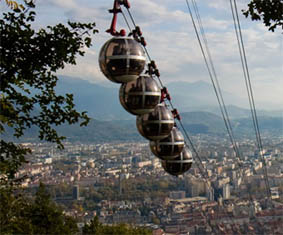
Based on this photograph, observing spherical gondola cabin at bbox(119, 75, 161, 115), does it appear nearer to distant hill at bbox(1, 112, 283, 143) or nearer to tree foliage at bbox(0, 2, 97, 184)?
tree foliage at bbox(0, 2, 97, 184)

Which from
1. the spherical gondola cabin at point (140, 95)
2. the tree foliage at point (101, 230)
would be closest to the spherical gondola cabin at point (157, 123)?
the spherical gondola cabin at point (140, 95)

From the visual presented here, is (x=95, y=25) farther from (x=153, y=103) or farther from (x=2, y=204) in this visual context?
(x=2, y=204)

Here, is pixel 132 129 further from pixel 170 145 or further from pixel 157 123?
pixel 157 123

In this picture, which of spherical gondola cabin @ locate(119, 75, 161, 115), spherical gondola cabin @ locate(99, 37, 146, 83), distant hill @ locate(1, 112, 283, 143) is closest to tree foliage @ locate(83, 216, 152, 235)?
spherical gondola cabin @ locate(119, 75, 161, 115)

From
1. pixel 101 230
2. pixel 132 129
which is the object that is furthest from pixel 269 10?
pixel 132 129

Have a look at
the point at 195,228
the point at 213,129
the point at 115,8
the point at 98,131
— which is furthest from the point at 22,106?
the point at 213,129

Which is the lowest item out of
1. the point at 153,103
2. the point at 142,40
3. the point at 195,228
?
the point at 195,228
